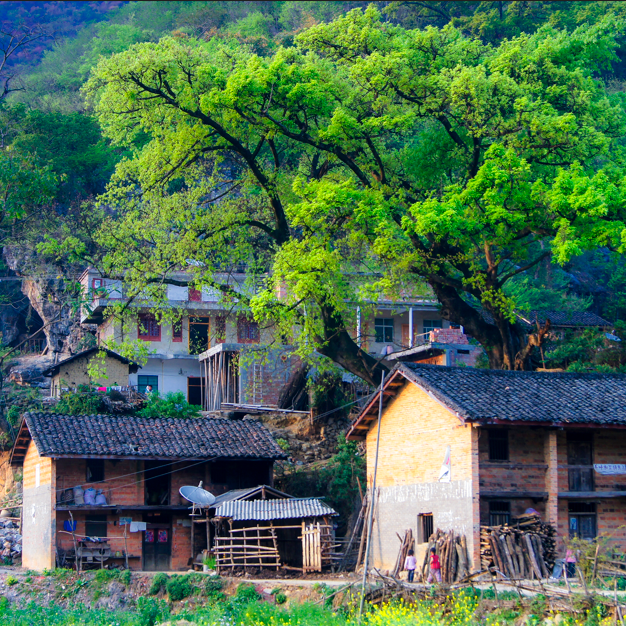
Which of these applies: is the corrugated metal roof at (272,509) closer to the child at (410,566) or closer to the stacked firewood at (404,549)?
the stacked firewood at (404,549)

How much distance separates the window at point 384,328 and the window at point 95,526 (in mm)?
19084

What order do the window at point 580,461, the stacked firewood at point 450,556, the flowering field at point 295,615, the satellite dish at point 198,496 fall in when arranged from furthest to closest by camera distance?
1. the satellite dish at point 198,496
2. the window at point 580,461
3. the stacked firewood at point 450,556
4. the flowering field at point 295,615

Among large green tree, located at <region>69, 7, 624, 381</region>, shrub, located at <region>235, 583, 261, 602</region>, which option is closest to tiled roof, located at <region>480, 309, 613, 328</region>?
large green tree, located at <region>69, 7, 624, 381</region>

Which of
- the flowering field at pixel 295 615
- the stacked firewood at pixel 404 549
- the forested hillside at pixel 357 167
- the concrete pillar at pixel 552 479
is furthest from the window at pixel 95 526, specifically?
the concrete pillar at pixel 552 479

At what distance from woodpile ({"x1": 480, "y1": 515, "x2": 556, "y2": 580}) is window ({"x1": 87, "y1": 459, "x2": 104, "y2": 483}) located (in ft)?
44.2

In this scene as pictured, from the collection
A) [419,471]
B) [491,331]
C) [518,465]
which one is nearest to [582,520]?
[518,465]

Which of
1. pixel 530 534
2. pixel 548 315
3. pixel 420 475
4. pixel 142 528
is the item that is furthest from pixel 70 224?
pixel 530 534

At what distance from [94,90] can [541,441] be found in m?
17.8

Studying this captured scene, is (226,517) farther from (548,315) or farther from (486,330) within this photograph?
(548,315)

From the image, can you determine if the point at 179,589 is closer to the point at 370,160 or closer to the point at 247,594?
the point at 247,594

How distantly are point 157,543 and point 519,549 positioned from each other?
1329cm

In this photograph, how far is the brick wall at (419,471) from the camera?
20766 millimetres

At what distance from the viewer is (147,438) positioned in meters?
27.9

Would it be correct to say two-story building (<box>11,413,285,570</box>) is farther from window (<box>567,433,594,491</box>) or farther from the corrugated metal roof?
window (<box>567,433,594,491</box>)
